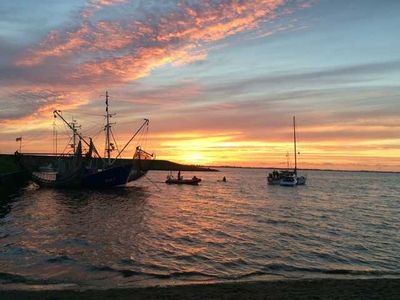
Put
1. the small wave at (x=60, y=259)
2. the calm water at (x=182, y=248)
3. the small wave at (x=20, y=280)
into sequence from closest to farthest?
1. the small wave at (x=20, y=280)
2. the calm water at (x=182, y=248)
3. the small wave at (x=60, y=259)

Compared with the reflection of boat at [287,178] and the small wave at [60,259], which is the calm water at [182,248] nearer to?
the small wave at [60,259]

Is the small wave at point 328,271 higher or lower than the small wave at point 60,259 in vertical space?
lower

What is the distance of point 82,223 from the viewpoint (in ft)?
112

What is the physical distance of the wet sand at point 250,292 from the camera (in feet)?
41.7

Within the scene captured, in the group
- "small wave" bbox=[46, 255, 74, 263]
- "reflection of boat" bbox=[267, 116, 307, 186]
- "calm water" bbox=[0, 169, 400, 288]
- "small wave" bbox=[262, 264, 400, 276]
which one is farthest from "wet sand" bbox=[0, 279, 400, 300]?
"reflection of boat" bbox=[267, 116, 307, 186]

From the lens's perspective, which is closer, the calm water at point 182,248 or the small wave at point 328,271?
the calm water at point 182,248

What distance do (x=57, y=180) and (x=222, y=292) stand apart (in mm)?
76952

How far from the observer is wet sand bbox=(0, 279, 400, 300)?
12.7 metres

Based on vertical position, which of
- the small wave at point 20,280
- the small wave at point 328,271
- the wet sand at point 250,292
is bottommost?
the small wave at point 328,271

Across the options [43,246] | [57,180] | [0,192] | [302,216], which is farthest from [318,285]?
[57,180]

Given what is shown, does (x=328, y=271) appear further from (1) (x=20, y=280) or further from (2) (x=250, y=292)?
(1) (x=20, y=280)

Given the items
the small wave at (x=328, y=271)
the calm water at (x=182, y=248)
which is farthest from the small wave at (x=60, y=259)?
the small wave at (x=328, y=271)

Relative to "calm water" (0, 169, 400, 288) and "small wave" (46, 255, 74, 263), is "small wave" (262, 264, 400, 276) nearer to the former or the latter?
"calm water" (0, 169, 400, 288)

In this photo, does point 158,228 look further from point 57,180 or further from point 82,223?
point 57,180
